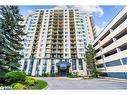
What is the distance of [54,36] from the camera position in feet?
195

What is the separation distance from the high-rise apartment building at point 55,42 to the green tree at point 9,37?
33.0 m

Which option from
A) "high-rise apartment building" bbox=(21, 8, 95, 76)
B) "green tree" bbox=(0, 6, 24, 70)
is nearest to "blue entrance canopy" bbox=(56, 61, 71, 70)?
"high-rise apartment building" bbox=(21, 8, 95, 76)

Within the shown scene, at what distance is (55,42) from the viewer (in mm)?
58312

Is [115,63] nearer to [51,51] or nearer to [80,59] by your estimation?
[80,59]

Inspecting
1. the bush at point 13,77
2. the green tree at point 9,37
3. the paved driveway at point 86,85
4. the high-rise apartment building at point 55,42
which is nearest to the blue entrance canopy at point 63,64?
the high-rise apartment building at point 55,42

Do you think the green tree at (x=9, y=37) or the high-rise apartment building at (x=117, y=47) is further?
the high-rise apartment building at (x=117, y=47)

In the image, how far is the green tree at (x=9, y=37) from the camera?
55.0ft

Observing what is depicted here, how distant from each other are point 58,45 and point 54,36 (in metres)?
4.05

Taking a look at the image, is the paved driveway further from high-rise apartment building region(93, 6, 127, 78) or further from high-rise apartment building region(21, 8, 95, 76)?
high-rise apartment building region(21, 8, 95, 76)

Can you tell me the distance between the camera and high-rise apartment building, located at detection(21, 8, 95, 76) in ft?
173

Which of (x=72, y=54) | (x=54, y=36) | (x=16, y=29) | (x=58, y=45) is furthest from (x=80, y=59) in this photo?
(x=16, y=29)

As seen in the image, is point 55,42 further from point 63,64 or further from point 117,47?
point 117,47

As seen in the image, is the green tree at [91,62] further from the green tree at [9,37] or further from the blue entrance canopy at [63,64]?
the green tree at [9,37]

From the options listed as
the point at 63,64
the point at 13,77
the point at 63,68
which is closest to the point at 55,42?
the point at 63,64
